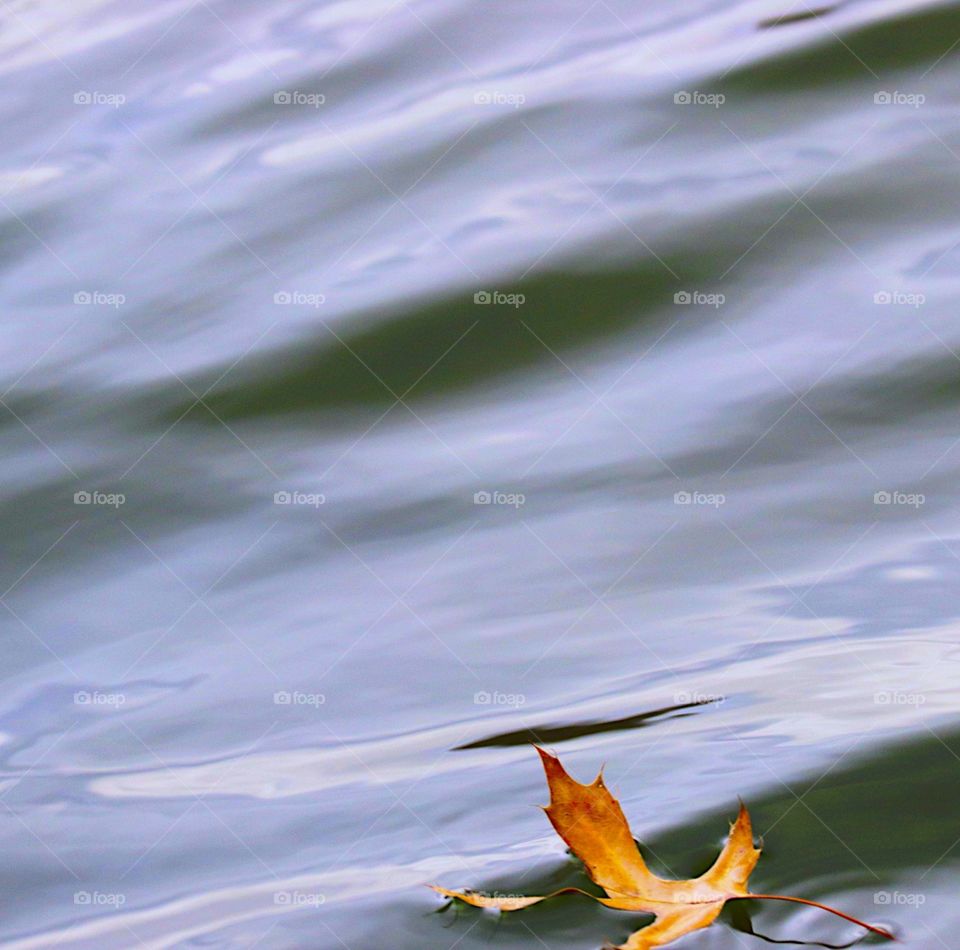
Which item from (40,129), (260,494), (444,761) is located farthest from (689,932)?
(40,129)

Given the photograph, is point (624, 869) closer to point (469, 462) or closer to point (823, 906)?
point (823, 906)

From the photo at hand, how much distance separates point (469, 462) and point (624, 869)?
78cm

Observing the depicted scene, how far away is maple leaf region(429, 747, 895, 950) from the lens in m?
1.07

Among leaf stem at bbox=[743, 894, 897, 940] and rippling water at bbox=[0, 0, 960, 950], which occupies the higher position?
rippling water at bbox=[0, 0, 960, 950]

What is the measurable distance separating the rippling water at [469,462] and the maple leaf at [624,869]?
2 cm

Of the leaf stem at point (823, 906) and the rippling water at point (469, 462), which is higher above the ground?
the rippling water at point (469, 462)

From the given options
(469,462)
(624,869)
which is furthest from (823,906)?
(469,462)

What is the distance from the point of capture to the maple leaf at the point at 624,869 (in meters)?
1.07

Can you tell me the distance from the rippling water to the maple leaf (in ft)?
0.06

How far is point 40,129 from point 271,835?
6.21 feet

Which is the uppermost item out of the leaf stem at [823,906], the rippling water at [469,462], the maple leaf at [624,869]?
the rippling water at [469,462]

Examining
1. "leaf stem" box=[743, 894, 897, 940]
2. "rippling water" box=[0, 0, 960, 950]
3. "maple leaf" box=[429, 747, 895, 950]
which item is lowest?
"leaf stem" box=[743, 894, 897, 940]

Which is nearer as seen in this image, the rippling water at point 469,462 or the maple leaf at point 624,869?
the maple leaf at point 624,869

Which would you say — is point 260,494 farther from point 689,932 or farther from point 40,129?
point 40,129
